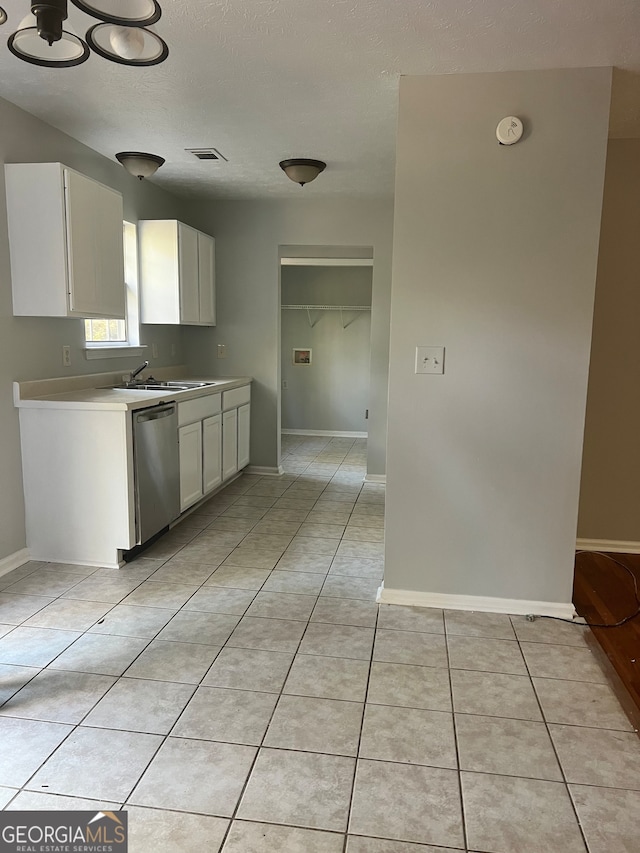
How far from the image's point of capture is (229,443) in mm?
4680

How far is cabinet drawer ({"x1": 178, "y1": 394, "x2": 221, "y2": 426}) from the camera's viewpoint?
372 cm

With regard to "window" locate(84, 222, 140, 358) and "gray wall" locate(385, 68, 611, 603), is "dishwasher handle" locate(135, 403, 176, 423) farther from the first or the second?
"gray wall" locate(385, 68, 611, 603)

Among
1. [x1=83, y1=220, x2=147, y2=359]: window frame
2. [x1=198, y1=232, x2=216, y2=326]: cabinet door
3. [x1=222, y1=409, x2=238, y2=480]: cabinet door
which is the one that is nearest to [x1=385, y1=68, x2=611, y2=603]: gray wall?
[x1=222, y1=409, x2=238, y2=480]: cabinet door

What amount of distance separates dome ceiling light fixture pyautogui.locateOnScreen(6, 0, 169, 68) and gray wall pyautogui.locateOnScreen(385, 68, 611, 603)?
1309mm

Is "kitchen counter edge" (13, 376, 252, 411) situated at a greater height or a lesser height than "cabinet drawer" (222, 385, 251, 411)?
greater

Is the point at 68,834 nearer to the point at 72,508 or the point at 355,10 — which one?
the point at 72,508

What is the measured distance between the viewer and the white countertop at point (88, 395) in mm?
3043

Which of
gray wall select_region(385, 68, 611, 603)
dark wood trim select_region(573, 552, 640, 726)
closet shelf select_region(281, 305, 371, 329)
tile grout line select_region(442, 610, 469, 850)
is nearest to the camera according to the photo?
tile grout line select_region(442, 610, 469, 850)

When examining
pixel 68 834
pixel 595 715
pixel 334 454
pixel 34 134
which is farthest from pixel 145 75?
Result: pixel 334 454

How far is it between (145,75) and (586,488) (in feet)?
10.5

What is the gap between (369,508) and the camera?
435 centimetres

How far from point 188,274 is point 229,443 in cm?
136

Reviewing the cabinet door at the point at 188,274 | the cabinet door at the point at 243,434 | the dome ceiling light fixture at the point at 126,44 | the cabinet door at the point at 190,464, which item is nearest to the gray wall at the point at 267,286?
the cabinet door at the point at 243,434

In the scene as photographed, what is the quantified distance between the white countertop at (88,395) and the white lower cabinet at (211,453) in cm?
26
